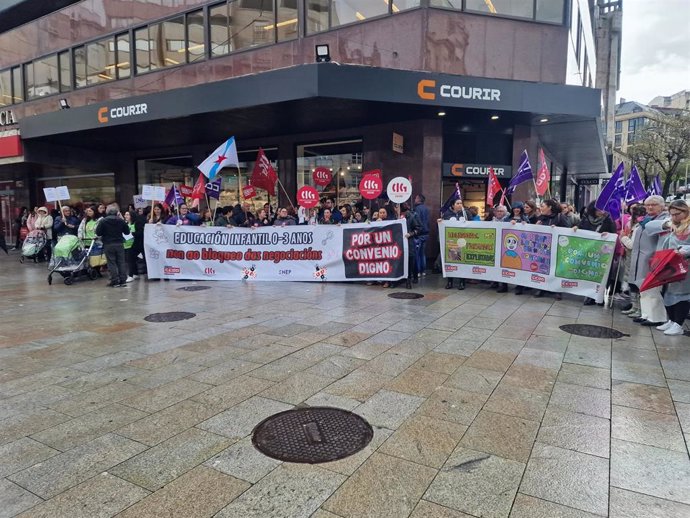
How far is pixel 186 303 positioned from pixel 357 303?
3192 millimetres

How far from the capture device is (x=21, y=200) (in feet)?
83.1

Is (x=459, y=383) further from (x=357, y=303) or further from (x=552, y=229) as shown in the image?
(x=552, y=229)

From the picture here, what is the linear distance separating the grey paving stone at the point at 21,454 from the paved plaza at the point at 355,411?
0.01 m

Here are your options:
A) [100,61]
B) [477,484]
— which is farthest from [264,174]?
[477,484]

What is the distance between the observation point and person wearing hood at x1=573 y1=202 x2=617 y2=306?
27.6 feet

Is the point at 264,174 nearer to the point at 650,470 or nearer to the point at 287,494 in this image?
the point at 287,494

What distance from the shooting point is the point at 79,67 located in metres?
19.3

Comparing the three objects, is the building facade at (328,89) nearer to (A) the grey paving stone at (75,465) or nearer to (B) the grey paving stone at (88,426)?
(B) the grey paving stone at (88,426)

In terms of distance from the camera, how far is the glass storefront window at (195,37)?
15867 mm

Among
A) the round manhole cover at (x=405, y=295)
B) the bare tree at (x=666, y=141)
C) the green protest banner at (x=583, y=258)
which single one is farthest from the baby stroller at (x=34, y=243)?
the bare tree at (x=666, y=141)

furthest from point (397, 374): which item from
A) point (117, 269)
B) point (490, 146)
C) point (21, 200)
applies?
point (21, 200)

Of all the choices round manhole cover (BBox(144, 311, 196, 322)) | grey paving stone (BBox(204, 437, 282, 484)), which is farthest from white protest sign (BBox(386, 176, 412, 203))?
grey paving stone (BBox(204, 437, 282, 484))

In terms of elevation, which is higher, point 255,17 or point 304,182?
point 255,17

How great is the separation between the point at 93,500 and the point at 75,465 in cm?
50
